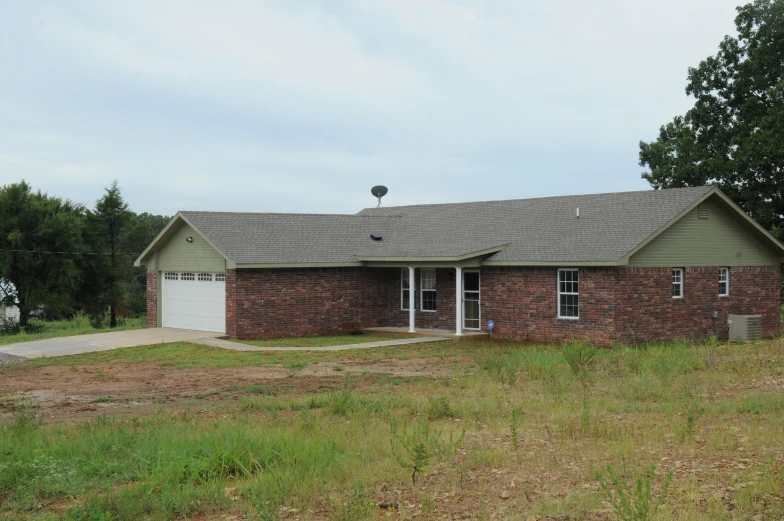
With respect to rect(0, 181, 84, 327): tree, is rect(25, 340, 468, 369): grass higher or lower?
lower

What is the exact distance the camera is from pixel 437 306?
2889 centimetres

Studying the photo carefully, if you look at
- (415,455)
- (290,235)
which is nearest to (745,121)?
(290,235)

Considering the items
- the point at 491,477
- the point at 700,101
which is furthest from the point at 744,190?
the point at 491,477

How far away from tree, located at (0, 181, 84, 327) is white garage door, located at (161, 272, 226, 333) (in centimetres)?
2063

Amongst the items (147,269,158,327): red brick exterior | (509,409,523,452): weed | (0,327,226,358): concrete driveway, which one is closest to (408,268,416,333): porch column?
(0,327,226,358): concrete driveway

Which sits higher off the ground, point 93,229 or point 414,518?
point 93,229

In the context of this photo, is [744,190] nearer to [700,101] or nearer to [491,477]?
[700,101]

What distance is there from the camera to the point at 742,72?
34969 mm

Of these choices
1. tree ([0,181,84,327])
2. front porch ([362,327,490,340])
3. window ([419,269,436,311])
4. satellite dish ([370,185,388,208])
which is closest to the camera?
front porch ([362,327,490,340])

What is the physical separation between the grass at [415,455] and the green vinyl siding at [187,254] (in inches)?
529

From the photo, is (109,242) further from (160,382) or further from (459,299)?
(160,382)

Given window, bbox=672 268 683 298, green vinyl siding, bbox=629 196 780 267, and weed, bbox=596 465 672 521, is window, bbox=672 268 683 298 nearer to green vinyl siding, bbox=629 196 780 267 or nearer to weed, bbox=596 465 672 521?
green vinyl siding, bbox=629 196 780 267

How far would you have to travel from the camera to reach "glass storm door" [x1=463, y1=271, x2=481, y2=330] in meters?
27.9

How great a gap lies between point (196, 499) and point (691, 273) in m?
20.7
